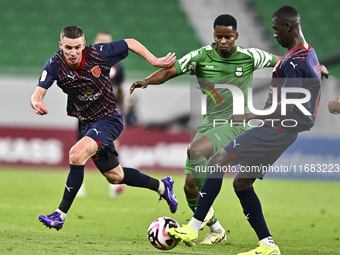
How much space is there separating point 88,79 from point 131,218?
2540 mm

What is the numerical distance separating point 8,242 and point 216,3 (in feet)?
50.9

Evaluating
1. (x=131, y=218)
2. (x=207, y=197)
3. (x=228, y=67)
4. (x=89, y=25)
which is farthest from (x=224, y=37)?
(x=89, y=25)

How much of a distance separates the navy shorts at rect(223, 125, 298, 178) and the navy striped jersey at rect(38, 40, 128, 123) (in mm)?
1592

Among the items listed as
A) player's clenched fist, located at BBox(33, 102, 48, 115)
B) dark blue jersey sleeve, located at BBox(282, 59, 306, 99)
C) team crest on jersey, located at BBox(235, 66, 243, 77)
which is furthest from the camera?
team crest on jersey, located at BBox(235, 66, 243, 77)

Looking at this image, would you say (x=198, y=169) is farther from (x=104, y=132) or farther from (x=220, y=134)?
(x=104, y=132)

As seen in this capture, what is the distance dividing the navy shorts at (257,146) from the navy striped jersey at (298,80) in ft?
0.27

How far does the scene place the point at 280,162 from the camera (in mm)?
13031

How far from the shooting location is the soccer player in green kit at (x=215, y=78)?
5.67 m

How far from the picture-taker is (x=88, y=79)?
5.47 meters

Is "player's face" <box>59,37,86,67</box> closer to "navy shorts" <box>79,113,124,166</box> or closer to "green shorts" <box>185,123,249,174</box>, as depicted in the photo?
"navy shorts" <box>79,113,124,166</box>

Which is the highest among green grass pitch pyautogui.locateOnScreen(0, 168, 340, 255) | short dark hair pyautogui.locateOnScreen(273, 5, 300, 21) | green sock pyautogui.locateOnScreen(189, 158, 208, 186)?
short dark hair pyautogui.locateOnScreen(273, 5, 300, 21)

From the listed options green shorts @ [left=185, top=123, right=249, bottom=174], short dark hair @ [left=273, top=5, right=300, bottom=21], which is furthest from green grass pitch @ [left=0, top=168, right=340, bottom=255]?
short dark hair @ [left=273, top=5, right=300, bottom=21]

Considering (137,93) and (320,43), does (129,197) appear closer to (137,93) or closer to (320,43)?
(137,93)

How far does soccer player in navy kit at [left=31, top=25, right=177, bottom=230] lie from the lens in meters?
5.23
